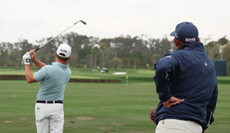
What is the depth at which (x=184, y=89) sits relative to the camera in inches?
121

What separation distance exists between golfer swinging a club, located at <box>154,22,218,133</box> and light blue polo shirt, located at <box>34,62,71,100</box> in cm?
206

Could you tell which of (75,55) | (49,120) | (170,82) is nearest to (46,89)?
(49,120)

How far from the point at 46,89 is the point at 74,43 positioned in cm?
13593

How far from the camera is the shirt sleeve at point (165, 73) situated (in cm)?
293

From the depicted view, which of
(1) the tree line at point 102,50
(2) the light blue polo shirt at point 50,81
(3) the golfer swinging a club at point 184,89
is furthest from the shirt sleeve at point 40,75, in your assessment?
(1) the tree line at point 102,50

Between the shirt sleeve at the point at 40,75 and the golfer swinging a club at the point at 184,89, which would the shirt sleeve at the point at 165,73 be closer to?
the golfer swinging a club at the point at 184,89

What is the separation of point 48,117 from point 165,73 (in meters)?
2.38

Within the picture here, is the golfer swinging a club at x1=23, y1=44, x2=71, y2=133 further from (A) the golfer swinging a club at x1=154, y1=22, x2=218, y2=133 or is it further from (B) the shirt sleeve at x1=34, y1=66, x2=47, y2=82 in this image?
(A) the golfer swinging a club at x1=154, y1=22, x2=218, y2=133

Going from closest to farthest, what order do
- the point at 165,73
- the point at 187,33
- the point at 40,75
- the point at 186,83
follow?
the point at 165,73 → the point at 186,83 → the point at 187,33 → the point at 40,75

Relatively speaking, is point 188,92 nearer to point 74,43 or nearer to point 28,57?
point 28,57

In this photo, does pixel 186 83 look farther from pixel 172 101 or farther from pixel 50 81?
pixel 50 81

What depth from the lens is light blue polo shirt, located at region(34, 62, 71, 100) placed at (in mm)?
4559

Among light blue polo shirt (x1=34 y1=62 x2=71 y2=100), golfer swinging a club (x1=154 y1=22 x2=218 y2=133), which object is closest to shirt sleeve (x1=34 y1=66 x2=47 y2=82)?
light blue polo shirt (x1=34 y1=62 x2=71 y2=100)

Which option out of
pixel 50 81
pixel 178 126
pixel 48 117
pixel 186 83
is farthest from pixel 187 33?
pixel 48 117
